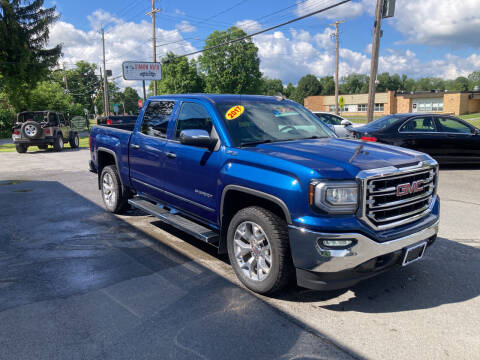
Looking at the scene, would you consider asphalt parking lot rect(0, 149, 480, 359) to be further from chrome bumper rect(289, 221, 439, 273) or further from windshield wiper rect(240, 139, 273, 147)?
windshield wiper rect(240, 139, 273, 147)

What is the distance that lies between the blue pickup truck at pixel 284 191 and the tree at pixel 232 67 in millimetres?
59757

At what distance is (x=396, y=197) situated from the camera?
3.29m

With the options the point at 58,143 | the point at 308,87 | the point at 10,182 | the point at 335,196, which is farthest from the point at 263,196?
the point at 308,87

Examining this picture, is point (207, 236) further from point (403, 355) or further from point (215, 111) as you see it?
Answer: point (403, 355)

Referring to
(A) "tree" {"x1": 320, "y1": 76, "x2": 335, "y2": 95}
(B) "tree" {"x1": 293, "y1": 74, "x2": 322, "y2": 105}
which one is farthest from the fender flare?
(A) "tree" {"x1": 320, "y1": 76, "x2": 335, "y2": 95}

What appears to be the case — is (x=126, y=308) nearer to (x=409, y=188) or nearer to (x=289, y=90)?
(x=409, y=188)

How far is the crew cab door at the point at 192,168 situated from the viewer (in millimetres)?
4016

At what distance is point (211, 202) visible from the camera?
404 cm

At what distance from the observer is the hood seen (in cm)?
312

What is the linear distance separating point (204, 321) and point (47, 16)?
125 feet

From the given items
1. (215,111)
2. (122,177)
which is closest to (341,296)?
(215,111)

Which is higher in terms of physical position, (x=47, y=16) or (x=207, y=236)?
(x=47, y=16)

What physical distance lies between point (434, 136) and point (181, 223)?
8.58m

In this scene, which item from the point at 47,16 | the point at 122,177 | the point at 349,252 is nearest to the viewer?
the point at 349,252
